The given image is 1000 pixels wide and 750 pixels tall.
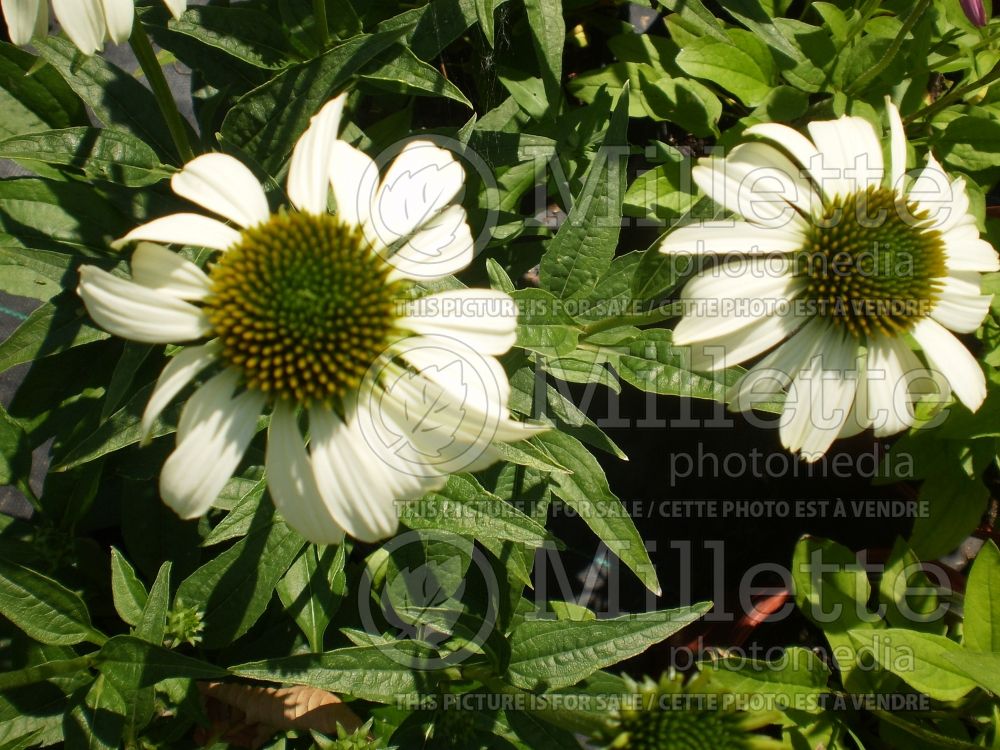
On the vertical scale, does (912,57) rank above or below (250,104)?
above

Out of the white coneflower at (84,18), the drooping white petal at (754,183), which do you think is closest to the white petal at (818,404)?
the drooping white petal at (754,183)

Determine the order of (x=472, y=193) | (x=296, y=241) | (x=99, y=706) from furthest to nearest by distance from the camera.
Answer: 1. (x=472, y=193)
2. (x=99, y=706)
3. (x=296, y=241)

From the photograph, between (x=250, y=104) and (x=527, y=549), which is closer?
(x=250, y=104)

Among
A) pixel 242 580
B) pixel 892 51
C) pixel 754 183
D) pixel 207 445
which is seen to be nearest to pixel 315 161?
pixel 207 445

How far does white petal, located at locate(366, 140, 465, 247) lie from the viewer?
1.15m

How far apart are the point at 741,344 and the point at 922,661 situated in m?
0.99

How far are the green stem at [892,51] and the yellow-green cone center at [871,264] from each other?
1.91 ft

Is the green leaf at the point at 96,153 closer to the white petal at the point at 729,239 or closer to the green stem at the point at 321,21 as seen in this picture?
the green stem at the point at 321,21

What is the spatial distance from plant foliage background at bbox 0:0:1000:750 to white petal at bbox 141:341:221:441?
26 cm

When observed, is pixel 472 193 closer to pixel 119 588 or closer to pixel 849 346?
pixel 849 346

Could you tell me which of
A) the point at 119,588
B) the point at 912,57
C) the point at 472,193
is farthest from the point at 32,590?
the point at 912,57

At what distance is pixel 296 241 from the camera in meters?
1.09

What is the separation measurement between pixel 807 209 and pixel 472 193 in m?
0.77

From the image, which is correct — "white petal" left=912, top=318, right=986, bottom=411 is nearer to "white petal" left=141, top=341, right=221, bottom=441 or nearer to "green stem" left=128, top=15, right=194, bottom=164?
"white petal" left=141, top=341, right=221, bottom=441
